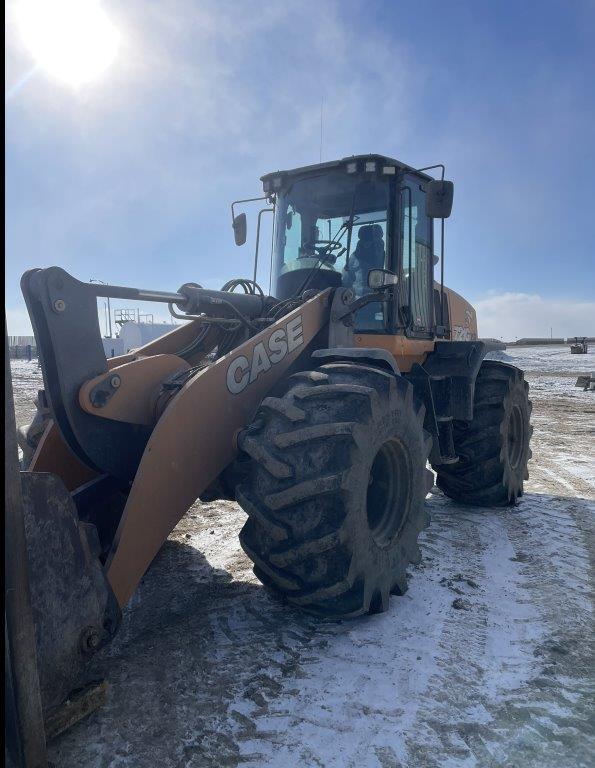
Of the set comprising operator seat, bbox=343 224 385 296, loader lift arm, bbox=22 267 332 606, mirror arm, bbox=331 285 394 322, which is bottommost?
loader lift arm, bbox=22 267 332 606

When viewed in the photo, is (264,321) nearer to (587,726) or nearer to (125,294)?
(125,294)

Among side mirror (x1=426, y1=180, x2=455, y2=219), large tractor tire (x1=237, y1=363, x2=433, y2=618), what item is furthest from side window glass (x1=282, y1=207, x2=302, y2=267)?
large tractor tire (x1=237, y1=363, x2=433, y2=618)

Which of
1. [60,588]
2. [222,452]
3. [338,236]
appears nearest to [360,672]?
[222,452]

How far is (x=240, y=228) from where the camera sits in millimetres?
5281

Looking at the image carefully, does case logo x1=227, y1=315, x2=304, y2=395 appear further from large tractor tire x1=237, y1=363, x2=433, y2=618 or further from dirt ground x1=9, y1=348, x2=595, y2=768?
dirt ground x1=9, y1=348, x2=595, y2=768

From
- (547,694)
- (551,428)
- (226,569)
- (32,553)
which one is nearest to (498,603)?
(547,694)

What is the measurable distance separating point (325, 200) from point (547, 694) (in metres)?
3.69

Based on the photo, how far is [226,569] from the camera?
3.97 metres

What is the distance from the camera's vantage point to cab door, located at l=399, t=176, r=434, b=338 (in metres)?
4.75

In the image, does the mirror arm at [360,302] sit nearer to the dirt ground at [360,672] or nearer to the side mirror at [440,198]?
the side mirror at [440,198]

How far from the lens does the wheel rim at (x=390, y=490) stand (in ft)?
11.5

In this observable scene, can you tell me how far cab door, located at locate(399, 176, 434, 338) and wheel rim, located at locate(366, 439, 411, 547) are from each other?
62.3 inches

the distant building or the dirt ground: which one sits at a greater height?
the distant building

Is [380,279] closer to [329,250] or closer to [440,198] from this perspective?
[329,250]
